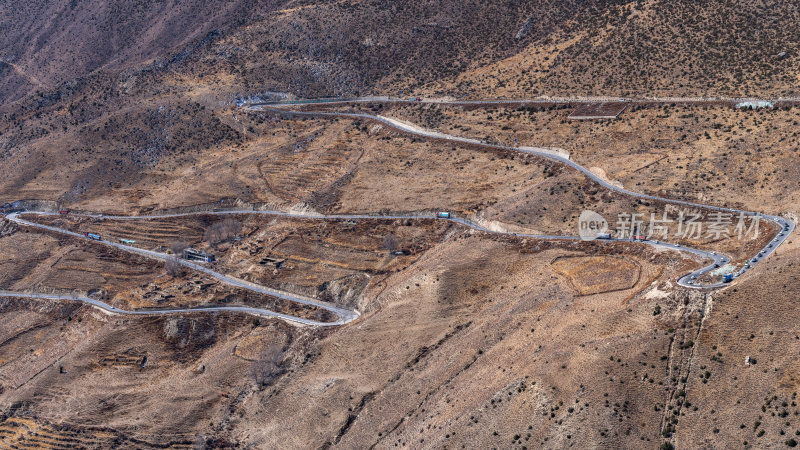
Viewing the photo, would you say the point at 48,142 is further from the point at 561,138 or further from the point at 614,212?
the point at 614,212

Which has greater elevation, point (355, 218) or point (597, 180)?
point (597, 180)

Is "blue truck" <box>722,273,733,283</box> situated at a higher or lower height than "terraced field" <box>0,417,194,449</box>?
higher

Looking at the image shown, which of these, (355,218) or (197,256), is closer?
(355,218)

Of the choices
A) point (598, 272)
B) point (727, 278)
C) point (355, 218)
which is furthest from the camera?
point (355, 218)

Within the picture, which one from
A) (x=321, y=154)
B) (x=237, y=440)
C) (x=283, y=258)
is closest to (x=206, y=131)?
(x=321, y=154)

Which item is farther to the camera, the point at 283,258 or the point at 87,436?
the point at 283,258

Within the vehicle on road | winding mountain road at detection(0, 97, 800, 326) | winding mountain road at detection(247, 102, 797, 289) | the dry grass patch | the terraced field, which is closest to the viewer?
winding mountain road at detection(247, 102, 797, 289)

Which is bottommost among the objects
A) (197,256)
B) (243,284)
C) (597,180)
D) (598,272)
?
(243,284)

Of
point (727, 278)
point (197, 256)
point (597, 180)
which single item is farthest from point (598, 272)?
point (197, 256)

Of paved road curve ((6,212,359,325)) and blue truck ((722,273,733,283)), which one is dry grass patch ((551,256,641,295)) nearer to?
blue truck ((722,273,733,283))

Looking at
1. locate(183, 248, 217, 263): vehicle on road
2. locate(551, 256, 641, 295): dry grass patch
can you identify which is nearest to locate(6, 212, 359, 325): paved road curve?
locate(183, 248, 217, 263): vehicle on road

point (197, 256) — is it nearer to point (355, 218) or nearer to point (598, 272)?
point (355, 218)
